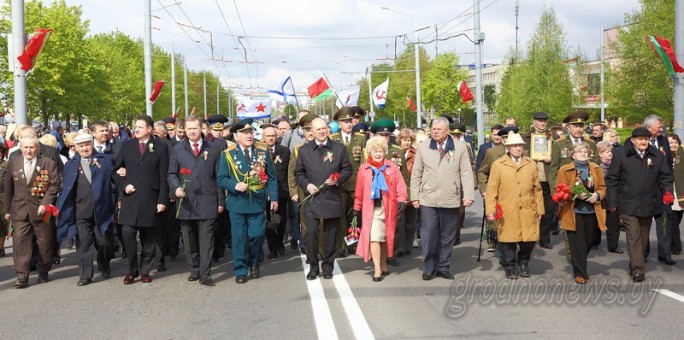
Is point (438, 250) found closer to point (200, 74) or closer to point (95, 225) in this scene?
point (95, 225)

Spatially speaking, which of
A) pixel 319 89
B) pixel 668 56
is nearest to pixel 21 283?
pixel 319 89

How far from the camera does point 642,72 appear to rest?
37.5m

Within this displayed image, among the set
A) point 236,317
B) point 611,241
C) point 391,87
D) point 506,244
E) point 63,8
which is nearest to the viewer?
point 236,317

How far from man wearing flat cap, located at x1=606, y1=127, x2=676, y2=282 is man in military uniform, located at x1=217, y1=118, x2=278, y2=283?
4.16 m

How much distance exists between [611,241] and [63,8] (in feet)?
133

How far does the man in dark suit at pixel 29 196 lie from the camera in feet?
29.5

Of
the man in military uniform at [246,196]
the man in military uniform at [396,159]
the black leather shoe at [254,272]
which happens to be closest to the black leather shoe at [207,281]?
the man in military uniform at [246,196]

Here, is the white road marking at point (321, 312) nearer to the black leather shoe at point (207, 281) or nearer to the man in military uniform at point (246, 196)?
the man in military uniform at point (246, 196)

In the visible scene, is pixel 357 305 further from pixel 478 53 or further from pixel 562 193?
pixel 478 53

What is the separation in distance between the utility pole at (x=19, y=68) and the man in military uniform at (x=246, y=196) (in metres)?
6.65

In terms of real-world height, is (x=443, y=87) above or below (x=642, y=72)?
above

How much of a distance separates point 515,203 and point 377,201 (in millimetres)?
1628

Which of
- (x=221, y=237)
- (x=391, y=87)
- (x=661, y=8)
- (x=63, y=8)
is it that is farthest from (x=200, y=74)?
(x=221, y=237)

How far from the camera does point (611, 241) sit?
1071 centimetres
